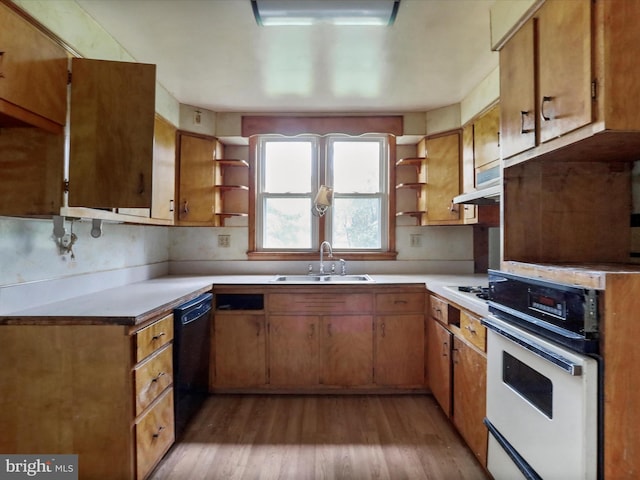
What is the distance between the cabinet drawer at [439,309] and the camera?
215 centimetres

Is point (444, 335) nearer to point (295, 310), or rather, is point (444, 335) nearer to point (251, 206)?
point (295, 310)

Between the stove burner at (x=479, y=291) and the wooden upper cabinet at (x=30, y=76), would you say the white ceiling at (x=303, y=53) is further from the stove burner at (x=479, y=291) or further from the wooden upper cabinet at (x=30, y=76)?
the stove burner at (x=479, y=291)

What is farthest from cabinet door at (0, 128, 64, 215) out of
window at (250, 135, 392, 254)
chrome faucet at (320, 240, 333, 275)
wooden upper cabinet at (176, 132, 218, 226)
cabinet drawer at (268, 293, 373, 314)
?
chrome faucet at (320, 240, 333, 275)

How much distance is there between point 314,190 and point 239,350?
1.57 metres

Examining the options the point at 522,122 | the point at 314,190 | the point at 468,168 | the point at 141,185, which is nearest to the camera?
the point at 522,122

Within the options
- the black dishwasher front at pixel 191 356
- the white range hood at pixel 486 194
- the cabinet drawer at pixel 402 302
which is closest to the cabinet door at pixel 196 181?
the black dishwasher front at pixel 191 356

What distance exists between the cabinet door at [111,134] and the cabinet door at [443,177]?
2164mm

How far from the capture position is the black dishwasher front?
191cm

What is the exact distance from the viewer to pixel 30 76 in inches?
52.2

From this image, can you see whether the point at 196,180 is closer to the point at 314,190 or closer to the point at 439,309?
the point at 314,190

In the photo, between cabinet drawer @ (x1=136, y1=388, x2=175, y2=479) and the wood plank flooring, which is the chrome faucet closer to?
the wood plank flooring

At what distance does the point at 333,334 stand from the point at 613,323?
179 centimetres

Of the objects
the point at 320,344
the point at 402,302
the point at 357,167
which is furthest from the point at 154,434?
the point at 357,167

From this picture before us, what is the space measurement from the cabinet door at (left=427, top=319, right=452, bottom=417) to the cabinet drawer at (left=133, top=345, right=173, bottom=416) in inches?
64.7
